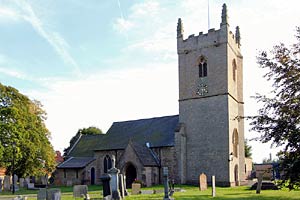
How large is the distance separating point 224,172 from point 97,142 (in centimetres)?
1826

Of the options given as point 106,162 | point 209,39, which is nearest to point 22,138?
point 106,162

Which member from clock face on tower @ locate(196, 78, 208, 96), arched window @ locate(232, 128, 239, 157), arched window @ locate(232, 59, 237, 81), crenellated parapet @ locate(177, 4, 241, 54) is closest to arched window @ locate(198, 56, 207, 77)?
clock face on tower @ locate(196, 78, 208, 96)

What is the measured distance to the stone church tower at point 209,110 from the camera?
34312 mm

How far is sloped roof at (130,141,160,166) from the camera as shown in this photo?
35556mm

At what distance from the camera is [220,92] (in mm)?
35125

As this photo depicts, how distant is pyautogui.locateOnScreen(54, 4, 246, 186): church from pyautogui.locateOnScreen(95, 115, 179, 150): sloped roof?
15cm

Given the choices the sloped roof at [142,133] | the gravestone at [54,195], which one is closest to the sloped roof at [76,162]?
the sloped roof at [142,133]

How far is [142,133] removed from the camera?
41688 millimetres

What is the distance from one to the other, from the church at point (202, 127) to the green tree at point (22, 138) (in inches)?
344

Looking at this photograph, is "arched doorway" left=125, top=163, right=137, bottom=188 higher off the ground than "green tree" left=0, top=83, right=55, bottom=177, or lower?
lower

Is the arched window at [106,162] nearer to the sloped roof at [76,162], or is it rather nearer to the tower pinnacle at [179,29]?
the sloped roof at [76,162]

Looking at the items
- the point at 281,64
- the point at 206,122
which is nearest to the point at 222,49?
the point at 206,122

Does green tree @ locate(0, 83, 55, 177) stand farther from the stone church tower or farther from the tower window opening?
the tower window opening

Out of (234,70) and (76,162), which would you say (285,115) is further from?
(76,162)
